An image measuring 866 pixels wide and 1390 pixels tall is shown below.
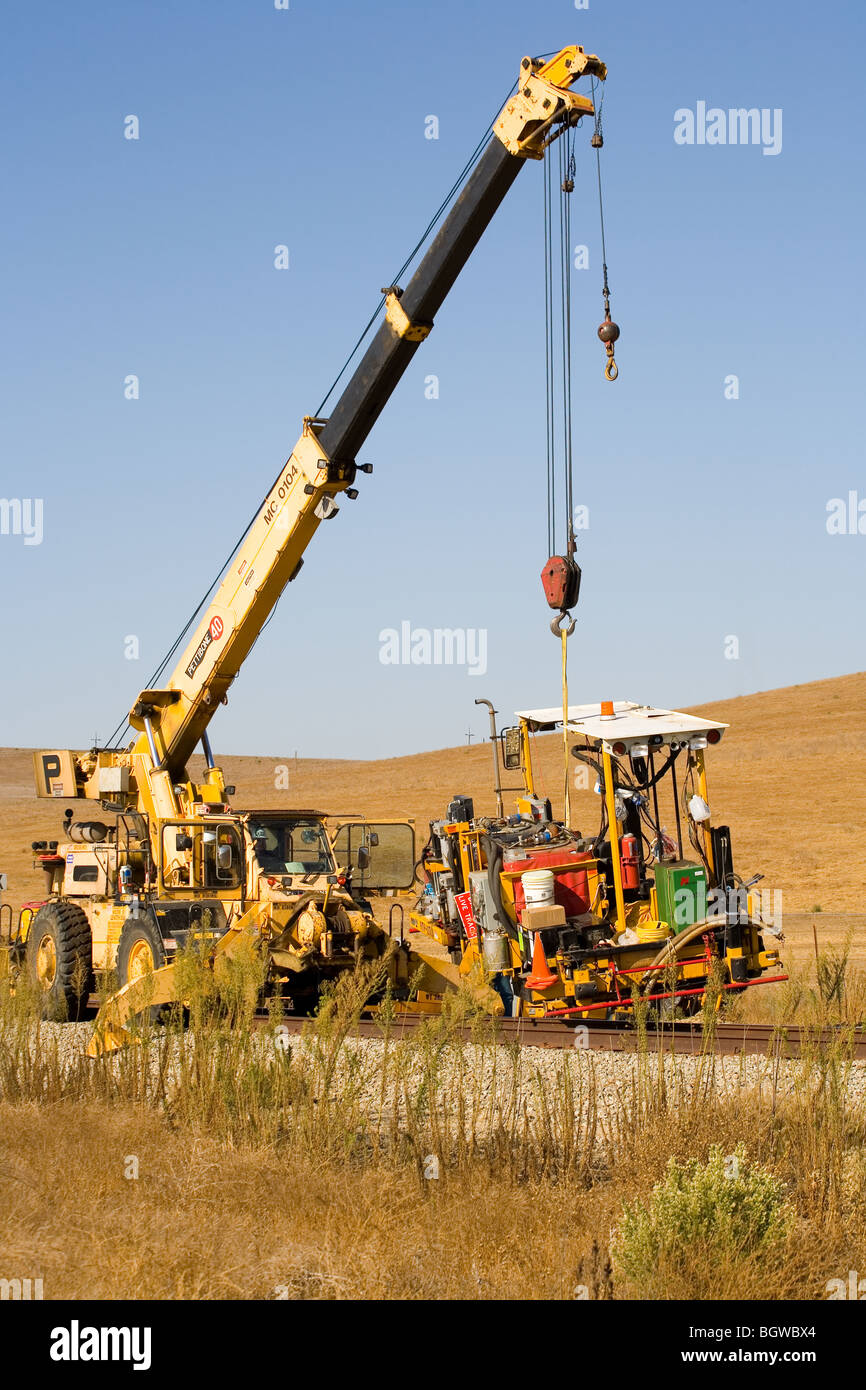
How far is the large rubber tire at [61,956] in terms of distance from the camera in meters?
14.6

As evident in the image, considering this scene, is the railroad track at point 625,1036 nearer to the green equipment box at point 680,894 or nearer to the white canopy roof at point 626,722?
the green equipment box at point 680,894

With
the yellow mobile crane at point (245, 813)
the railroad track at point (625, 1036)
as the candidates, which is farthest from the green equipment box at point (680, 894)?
the yellow mobile crane at point (245, 813)

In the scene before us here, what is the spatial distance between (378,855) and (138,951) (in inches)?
114

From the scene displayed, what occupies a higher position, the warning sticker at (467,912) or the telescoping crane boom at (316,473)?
the telescoping crane boom at (316,473)

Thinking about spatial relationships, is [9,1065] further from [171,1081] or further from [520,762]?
Answer: [520,762]

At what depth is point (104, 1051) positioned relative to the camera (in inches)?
377

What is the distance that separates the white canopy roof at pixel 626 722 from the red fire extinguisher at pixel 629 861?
0.98 meters

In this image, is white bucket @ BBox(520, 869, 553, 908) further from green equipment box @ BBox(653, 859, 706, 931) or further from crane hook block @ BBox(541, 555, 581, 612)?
crane hook block @ BBox(541, 555, 581, 612)

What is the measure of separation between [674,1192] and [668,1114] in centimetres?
128
